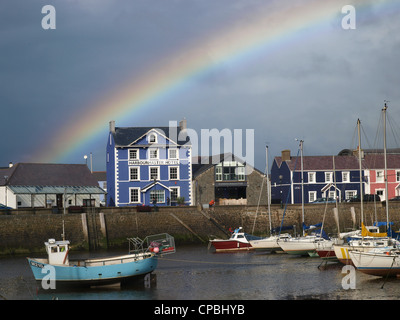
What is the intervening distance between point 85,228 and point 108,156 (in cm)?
2303

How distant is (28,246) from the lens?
181 ft

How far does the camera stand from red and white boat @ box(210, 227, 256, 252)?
5716 cm

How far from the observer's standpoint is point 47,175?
2854 inches

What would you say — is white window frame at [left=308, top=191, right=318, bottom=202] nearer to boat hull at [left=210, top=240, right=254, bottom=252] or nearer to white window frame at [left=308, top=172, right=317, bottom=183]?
white window frame at [left=308, top=172, right=317, bottom=183]

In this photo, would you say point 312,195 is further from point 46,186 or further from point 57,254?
point 57,254

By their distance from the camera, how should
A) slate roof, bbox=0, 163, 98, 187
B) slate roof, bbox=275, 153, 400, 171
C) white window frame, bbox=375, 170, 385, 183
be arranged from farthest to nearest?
white window frame, bbox=375, 170, 385, 183 → slate roof, bbox=275, 153, 400, 171 → slate roof, bbox=0, 163, 98, 187

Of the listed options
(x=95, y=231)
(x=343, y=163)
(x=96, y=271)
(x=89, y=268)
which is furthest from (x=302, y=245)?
(x=343, y=163)

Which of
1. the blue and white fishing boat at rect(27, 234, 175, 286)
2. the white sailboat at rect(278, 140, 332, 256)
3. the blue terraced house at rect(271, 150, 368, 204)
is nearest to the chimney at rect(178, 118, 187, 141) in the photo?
the blue terraced house at rect(271, 150, 368, 204)

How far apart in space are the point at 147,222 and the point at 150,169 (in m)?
14.7

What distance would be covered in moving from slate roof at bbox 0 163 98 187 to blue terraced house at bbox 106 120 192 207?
3817 mm

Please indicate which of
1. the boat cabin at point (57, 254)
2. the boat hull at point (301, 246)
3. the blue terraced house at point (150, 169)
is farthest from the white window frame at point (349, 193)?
the boat cabin at point (57, 254)

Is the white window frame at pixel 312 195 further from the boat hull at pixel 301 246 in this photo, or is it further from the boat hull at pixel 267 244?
the boat hull at pixel 301 246
